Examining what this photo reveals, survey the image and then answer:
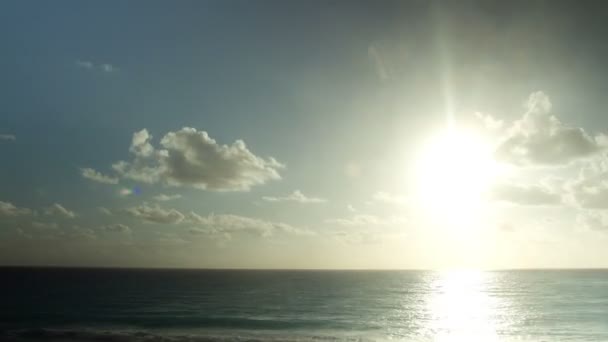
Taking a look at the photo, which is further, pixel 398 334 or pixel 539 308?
pixel 539 308

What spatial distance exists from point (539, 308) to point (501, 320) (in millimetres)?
18920

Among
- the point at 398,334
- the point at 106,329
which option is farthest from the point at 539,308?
the point at 106,329

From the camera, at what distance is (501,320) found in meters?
60.4

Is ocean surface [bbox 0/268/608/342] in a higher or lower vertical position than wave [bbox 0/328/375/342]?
lower

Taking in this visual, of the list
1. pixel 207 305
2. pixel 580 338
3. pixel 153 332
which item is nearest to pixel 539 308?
pixel 580 338

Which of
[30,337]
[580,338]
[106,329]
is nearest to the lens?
[30,337]

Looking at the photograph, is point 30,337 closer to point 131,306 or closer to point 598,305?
point 131,306

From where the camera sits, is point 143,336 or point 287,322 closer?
point 143,336

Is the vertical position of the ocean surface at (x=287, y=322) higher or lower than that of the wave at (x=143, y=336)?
lower

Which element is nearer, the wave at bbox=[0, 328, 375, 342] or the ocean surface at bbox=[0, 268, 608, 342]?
the wave at bbox=[0, 328, 375, 342]

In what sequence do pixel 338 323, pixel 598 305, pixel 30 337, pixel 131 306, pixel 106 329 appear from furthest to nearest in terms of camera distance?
pixel 598 305, pixel 131 306, pixel 338 323, pixel 106 329, pixel 30 337

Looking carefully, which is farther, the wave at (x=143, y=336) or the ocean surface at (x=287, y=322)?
the ocean surface at (x=287, y=322)

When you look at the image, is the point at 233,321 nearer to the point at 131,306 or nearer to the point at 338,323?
the point at 338,323

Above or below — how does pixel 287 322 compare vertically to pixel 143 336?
below
